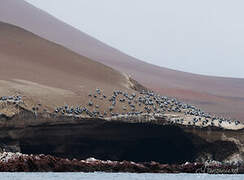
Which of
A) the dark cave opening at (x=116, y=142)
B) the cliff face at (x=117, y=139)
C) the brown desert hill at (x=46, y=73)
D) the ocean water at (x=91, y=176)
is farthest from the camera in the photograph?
the brown desert hill at (x=46, y=73)

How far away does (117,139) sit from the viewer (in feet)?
258

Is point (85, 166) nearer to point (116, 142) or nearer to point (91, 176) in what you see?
point (91, 176)

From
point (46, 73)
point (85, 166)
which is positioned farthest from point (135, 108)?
point (85, 166)

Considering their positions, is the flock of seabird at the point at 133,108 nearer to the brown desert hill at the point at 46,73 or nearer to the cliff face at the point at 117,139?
the cliff face at the point at 117,139

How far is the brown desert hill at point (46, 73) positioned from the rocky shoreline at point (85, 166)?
10.2 metres

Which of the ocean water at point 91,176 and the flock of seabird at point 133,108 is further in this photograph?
the flock of seabird at point 133,108

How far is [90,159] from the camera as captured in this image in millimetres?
73250

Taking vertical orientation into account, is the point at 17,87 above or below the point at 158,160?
above

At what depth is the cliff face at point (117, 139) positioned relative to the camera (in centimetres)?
7318

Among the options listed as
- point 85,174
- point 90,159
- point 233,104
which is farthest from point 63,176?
point 233,104

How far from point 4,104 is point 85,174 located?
42.7ft

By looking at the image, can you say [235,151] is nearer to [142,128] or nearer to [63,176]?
[142,128]

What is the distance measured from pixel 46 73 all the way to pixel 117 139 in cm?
2049

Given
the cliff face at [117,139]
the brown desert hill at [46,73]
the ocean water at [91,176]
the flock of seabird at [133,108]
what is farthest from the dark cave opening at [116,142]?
the ocean water at [91,176]
